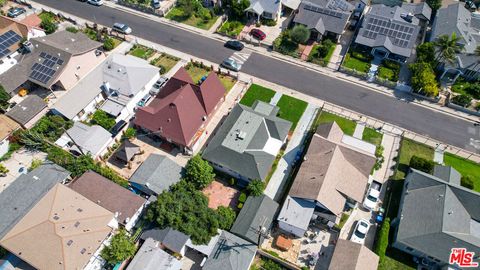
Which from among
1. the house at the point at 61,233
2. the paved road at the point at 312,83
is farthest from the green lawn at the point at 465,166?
the house at the point at 61,233

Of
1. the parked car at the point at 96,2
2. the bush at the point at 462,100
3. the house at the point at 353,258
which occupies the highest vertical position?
the bush at the point at 462,100

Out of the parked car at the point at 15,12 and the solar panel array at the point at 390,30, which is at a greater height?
the solar panel array at the point at 390,30

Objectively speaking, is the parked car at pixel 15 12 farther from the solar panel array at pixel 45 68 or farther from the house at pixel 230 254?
the house at pixel 230 254

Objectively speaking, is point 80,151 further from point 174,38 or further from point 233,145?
point 174,38

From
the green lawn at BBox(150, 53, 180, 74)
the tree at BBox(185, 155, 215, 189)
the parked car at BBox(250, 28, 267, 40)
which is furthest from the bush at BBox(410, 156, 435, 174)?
the green lawn at BBox(150, 53, 180, 74)

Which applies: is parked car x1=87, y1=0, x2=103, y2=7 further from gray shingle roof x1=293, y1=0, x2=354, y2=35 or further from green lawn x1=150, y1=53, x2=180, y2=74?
gray shingle roof x1=293, y1=0, x2=354, y2=35

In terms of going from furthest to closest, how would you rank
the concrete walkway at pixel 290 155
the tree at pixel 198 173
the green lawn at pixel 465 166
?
the green lawn at pixel 465 166 < the concrete walkway at pixel 290 155 < the tree at pixel 198 173
